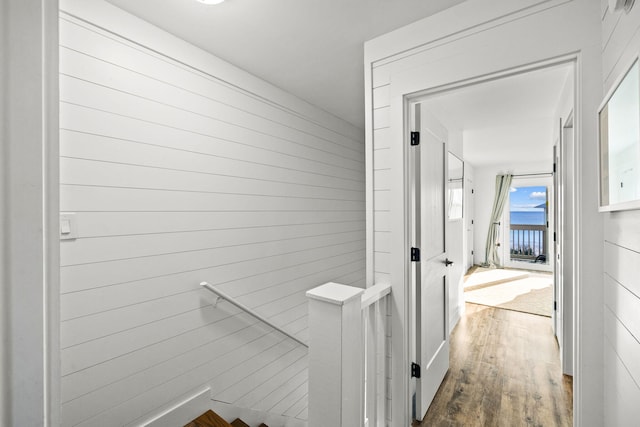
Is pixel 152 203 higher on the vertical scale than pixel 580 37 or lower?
lower

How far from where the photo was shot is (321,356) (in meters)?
1.26

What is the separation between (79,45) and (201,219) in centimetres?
109

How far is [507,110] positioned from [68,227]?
3605 mm

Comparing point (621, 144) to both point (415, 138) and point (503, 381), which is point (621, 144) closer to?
point (415, 138)

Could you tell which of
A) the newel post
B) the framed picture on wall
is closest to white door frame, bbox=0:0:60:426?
the newel post

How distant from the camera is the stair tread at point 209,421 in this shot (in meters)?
1.87

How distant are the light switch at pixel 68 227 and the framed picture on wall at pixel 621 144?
209 centimetres

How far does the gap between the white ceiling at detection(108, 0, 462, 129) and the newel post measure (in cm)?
148

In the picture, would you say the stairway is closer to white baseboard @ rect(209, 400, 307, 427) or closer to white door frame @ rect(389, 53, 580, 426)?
white baseboard @ rect(209, 400, 307, 427)

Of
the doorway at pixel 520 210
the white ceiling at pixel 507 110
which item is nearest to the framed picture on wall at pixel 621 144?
the white ceiling at pixel 507 110

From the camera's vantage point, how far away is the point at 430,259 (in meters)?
2.07

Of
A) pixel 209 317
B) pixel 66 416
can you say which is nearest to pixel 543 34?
pixel 209 317

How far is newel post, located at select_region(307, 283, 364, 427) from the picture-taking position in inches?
47.8

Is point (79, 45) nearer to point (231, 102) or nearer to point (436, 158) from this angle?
point (231, 102)
